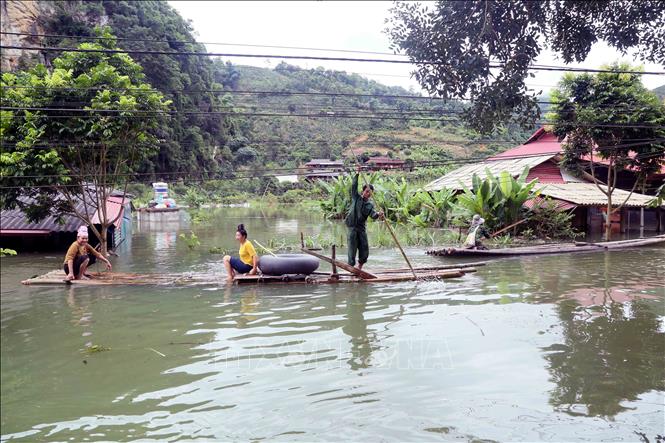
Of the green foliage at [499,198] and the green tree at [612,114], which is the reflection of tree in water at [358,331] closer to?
the green foliage at [499,198]

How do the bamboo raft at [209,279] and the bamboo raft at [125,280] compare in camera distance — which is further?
the bamboo raft at [209,279]

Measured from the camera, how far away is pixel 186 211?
4400 cm

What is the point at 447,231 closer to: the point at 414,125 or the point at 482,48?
the point at 482,48

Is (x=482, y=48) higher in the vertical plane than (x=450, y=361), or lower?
higher

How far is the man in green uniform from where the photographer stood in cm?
1055

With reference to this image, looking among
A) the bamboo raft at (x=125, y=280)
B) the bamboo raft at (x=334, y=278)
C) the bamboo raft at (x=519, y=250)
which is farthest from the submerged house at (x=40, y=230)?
the bamboo raft at (x=519, y=250)

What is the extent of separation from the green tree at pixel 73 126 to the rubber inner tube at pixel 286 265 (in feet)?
15.6

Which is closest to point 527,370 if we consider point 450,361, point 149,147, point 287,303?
point 450,361

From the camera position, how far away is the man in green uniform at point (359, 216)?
34.6ft

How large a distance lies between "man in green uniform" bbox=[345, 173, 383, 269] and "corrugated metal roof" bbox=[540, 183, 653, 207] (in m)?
12.0

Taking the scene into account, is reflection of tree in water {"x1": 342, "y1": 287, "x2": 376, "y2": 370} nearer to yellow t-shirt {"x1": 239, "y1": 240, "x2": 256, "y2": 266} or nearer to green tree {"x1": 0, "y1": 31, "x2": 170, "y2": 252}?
yellow t-shirt {"x1": 239, "y1": 240, "x2": 256, "y2": 266}

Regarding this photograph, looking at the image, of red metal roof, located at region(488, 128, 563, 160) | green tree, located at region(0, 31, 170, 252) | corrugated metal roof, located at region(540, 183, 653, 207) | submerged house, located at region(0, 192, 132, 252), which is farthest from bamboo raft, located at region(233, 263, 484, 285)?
red metal roof, located at region(488, 128, 563, 160)

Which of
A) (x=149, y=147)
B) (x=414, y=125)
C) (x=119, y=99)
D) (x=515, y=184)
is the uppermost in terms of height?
(x=414, y=125)

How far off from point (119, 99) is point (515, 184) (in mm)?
14055
